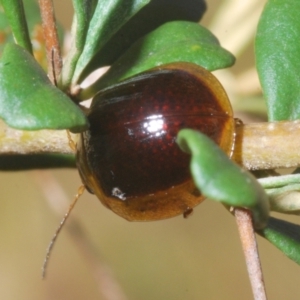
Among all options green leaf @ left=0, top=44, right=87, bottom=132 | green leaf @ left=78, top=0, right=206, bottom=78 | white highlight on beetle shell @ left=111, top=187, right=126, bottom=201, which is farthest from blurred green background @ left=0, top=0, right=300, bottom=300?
green leaf @ left=0, top=44, right=87, bottom=132

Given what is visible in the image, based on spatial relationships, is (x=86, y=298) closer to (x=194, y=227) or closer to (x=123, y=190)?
(x=194, y=227)

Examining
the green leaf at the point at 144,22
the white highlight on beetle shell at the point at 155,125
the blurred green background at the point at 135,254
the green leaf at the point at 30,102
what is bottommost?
the blurred green background at the point at 135,254

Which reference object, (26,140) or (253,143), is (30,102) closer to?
(26,140)

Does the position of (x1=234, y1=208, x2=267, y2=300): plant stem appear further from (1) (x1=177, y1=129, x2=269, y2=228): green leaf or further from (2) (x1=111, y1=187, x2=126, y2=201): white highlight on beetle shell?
(2) (x1=111, y1=187, x2=126, y2=201): white highlight on beetle shell

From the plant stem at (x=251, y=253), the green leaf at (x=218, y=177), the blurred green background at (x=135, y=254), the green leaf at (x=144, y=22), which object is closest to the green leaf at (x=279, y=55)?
the green leaf at (x=144, y=22)

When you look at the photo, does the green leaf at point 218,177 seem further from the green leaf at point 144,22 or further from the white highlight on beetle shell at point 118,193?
the green leaf at point 144,22

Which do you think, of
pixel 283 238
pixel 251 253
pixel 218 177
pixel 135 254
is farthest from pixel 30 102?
pixel 135 254

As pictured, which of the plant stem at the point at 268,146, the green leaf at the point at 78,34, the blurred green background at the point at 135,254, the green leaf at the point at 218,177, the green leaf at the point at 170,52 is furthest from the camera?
the blurred green background at the point at 135,254
